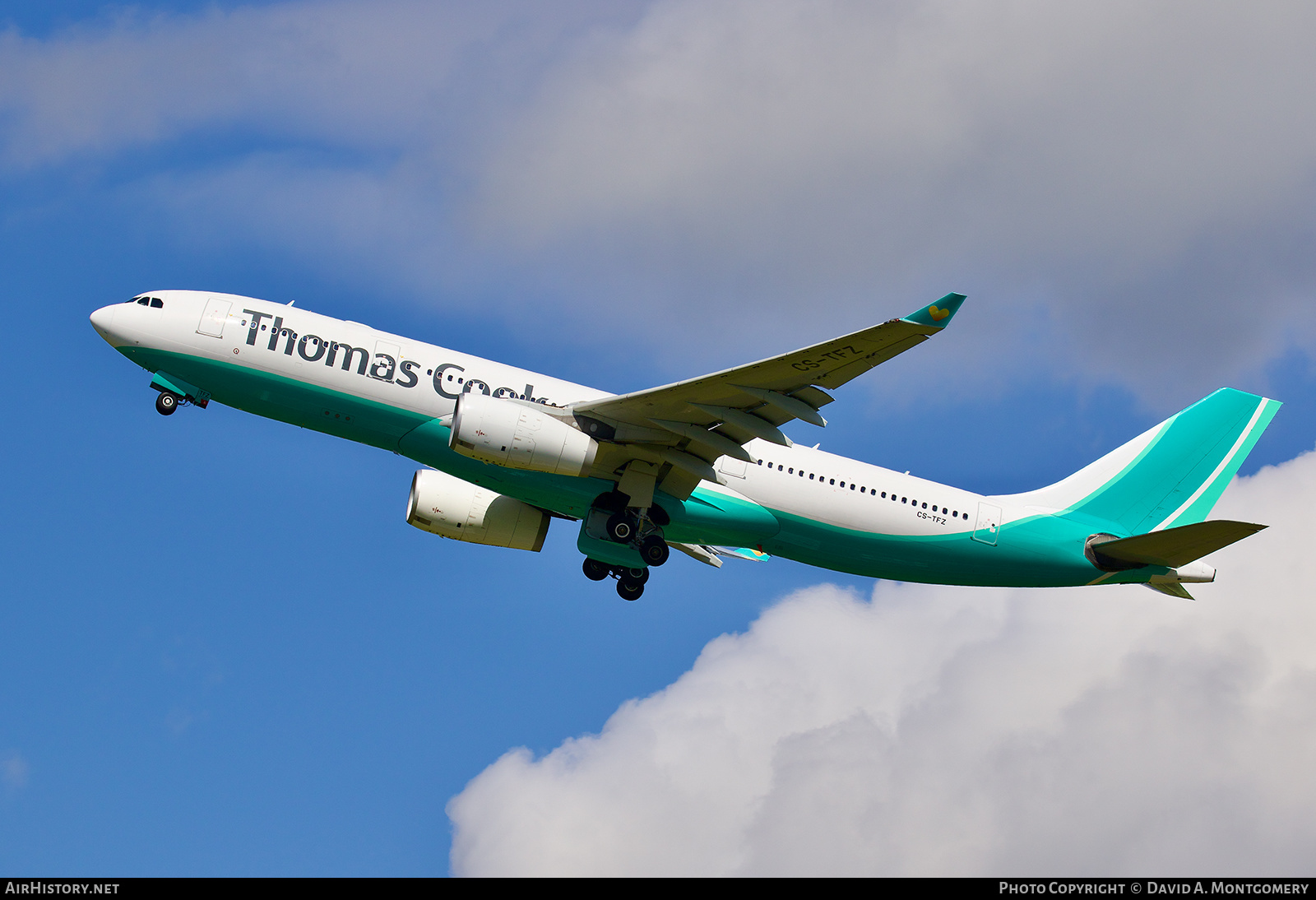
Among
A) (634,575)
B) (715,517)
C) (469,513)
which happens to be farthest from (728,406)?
(469,513)

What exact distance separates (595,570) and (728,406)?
8.60 meters

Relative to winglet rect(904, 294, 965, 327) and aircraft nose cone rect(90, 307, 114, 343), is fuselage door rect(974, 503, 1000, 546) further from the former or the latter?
aircraft nose cone rect(90, 307, 114, 343)

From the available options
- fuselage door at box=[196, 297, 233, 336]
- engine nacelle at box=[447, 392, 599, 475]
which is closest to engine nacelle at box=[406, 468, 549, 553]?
engine nacelle at box=[447, 392, 599, 475]

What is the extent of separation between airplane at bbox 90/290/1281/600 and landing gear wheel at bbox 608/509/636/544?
0.05 m

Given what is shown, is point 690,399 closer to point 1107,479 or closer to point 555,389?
point 555,389

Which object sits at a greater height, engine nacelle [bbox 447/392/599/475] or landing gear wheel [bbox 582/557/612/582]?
engine nacelle [bbox 447/392/599/475]

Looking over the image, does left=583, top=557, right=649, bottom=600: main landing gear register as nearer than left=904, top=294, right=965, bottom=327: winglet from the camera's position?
No

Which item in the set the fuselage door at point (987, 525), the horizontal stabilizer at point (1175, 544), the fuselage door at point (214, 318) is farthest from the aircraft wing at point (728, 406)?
the horizontal stabilizer at point (1175, 544)

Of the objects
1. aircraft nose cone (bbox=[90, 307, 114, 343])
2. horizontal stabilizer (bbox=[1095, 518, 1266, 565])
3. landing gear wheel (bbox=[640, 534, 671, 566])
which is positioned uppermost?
aircraft nose cone (bbox=[90, 307, 114, 343])

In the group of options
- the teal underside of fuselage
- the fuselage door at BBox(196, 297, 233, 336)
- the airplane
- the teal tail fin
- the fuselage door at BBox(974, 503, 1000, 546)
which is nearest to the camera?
the airplane

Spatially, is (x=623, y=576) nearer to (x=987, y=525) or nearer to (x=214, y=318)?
(x=987, y=525)

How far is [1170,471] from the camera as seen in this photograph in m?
34.0

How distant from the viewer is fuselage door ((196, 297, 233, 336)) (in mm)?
28281

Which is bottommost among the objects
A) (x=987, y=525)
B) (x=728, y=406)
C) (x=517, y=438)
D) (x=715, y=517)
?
(x=715, y=517)
